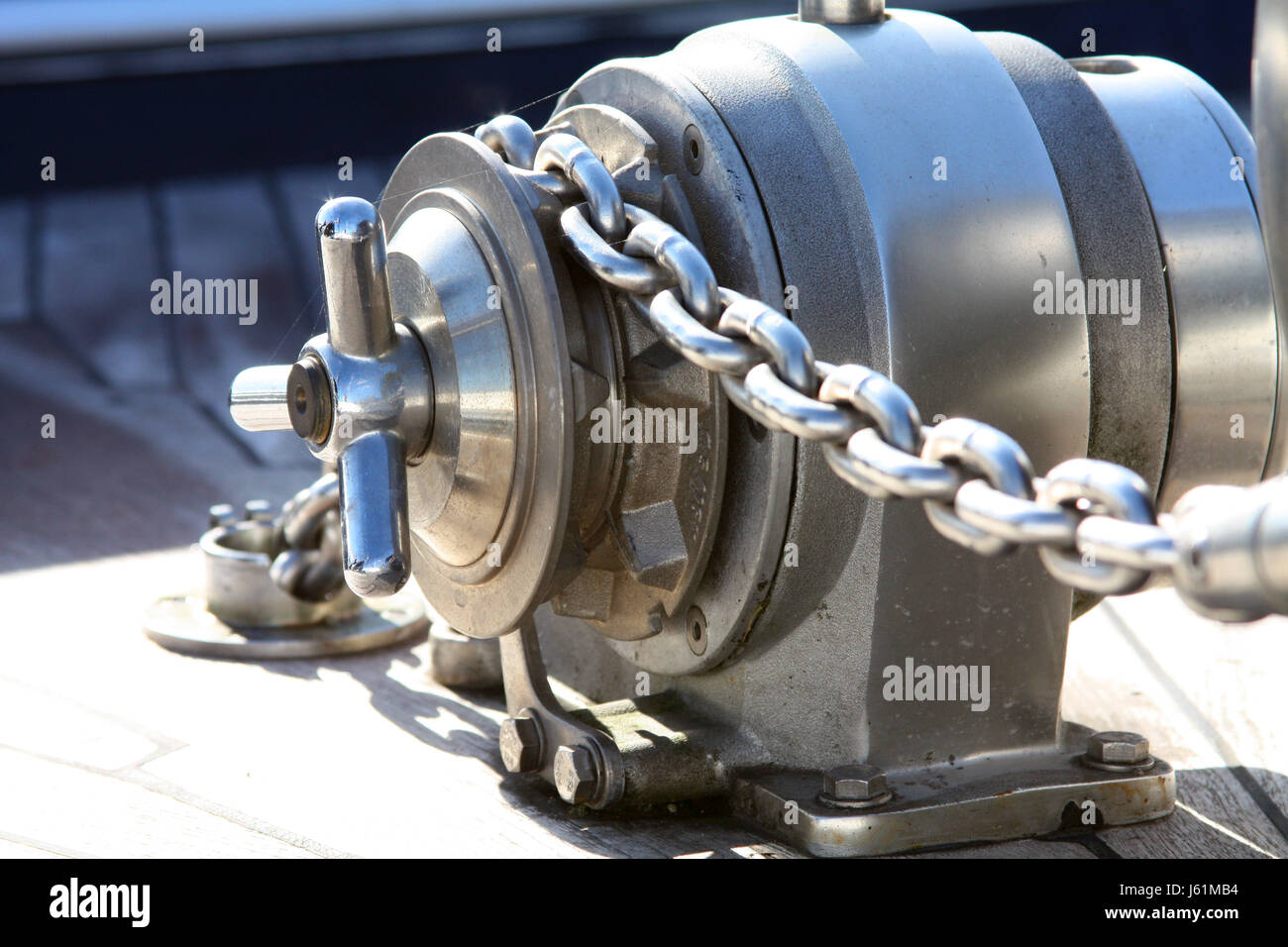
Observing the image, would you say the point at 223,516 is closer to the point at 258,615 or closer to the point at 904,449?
the point at 258,615

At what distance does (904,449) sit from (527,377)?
1.30 ft

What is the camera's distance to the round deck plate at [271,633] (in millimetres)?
1643

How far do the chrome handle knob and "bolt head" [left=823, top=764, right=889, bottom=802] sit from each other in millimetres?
344

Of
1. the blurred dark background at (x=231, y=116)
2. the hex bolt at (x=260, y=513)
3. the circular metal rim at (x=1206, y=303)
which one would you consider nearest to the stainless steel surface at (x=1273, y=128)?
the circular metal rim at (x=1206, y=303)

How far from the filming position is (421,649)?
5.49 ft

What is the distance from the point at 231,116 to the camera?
9.34 feet

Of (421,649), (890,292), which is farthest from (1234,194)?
(421,649)

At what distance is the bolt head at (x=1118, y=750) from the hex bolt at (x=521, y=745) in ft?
1.41

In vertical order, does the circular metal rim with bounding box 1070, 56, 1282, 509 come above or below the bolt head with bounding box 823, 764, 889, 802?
above

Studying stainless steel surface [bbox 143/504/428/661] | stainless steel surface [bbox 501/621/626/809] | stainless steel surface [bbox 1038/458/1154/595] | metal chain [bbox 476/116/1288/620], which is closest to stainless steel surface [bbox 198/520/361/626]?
stainless steel surface [bbox 143/504/428/661]

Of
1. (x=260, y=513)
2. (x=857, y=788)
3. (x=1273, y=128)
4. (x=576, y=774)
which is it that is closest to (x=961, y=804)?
(x=857, y=788)

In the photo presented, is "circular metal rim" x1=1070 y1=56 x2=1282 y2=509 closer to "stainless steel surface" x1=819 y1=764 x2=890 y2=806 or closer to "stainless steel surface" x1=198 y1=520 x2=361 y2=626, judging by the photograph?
"stainless steel surface" x1=819 y1=764 x2=890 y2=806

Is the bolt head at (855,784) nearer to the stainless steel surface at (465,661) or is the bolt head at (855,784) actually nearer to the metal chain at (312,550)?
the stainless steel surface at (465,661)

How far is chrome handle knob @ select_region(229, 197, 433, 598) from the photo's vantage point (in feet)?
3.91
